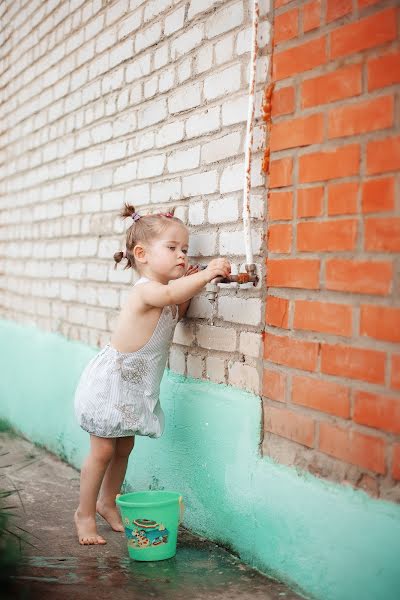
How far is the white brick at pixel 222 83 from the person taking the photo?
2.96 m

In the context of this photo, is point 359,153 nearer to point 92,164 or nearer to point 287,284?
point 287,284

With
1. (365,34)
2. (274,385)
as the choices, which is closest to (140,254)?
(274,385)

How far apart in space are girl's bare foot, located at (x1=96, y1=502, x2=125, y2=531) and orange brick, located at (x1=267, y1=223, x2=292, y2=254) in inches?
56.4

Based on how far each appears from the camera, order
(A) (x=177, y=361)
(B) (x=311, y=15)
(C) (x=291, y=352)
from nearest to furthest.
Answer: (B) (x=311, y=15) < (C) (x=291, y=352) < (A) (x=177, y=361)

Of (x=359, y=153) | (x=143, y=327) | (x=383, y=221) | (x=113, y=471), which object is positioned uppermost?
(x=359, y=153)

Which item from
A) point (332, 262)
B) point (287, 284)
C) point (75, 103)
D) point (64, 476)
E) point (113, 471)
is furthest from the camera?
point (75, 103)

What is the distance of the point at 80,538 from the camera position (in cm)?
308

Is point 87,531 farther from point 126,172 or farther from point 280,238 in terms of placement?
point 126,172

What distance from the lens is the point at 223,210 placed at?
10.1ft

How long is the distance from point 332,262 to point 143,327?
39.8 inches

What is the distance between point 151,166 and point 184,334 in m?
0.89

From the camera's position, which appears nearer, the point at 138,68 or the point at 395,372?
the point at 395,372

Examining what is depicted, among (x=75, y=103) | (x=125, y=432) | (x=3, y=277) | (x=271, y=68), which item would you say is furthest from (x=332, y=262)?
(x=3, y=277)

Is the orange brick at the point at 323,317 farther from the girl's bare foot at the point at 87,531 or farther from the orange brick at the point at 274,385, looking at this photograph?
the girl's bare foot at the point at 87,531
